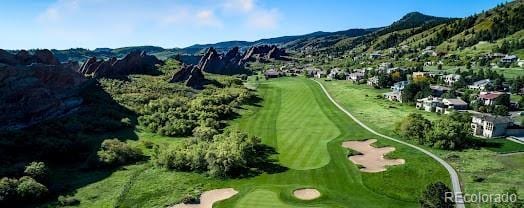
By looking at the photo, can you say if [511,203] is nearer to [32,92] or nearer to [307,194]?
[307,194]

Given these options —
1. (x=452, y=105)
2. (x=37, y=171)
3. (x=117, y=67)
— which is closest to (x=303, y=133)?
(x=452, y=105)

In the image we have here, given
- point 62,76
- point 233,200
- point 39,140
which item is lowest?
point 233,200

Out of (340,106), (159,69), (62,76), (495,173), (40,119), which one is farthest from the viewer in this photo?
(159,69)

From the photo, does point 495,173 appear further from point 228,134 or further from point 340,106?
point 340,106

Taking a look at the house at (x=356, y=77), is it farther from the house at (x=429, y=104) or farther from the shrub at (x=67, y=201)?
the shrub at (x=67, y=201)

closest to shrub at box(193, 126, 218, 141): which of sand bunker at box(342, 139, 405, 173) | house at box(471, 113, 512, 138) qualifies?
sand bunker at box(342, 139, 405, 173)

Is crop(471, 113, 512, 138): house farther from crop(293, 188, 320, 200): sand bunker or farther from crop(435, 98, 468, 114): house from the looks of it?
crop(293, 188, 320, 200): sand bunker

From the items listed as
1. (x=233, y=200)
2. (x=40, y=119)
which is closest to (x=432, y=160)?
(x=233, y=200)

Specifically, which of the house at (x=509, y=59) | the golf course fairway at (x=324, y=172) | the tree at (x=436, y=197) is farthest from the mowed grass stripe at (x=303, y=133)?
the house at (x=509, y=59)
